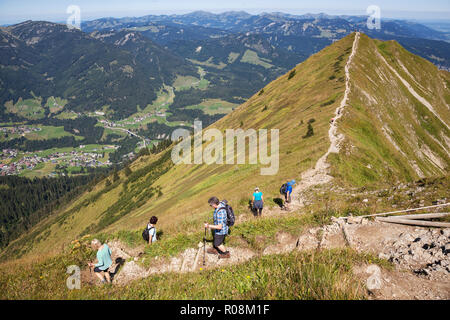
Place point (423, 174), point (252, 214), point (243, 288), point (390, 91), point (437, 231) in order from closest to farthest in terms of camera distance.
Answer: point (243, 288) < point (437, 231) < point (252, 214) < point (423, 174) < point (390, 91)

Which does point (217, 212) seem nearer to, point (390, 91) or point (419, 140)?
point (419, 140)

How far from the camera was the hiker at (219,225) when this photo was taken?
13.1m

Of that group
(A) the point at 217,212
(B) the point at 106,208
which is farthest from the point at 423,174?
(B) the point at 106,208

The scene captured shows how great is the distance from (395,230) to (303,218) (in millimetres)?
5233

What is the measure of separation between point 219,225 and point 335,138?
106ft

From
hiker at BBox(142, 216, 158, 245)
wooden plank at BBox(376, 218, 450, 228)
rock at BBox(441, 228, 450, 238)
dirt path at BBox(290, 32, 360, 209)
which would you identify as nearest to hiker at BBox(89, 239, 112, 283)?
hiker at BBox(142, 216, 158, 245)

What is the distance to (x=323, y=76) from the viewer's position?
8794 cm

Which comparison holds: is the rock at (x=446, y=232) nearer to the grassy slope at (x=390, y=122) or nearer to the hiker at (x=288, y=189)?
the hiker at (x=288, y=189)

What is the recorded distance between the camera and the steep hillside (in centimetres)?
3422

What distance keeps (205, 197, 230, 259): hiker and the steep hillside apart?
415 cm

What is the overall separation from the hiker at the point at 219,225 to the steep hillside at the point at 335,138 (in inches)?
164

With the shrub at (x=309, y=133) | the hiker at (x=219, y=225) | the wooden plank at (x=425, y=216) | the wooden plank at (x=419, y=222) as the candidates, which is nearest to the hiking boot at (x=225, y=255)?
the hiker at (x=219, y=225)

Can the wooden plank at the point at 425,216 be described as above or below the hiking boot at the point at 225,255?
above

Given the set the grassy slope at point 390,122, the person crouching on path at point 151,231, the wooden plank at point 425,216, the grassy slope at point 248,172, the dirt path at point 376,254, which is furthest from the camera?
the grassy slope at point 248,172
